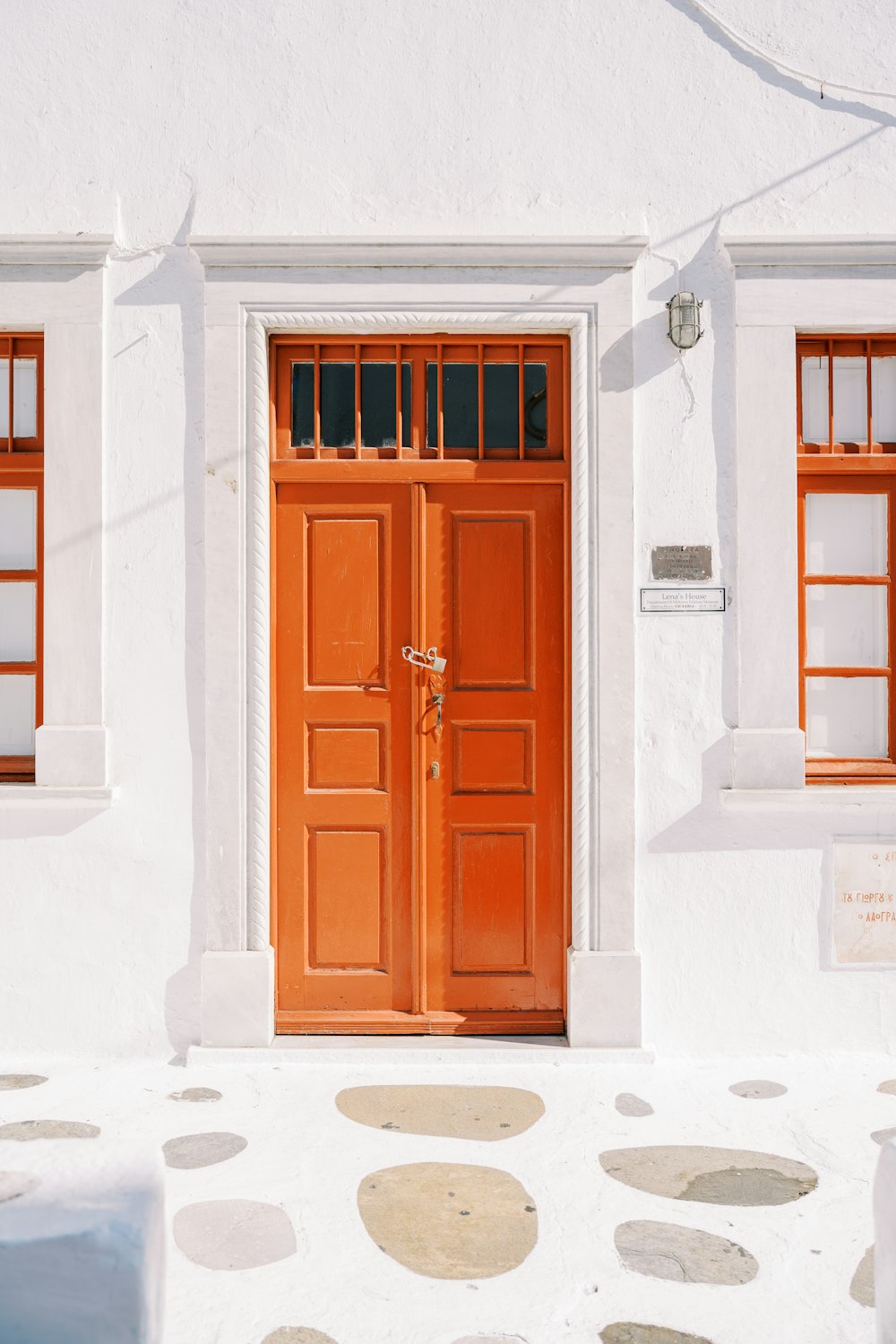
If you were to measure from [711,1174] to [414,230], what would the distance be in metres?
3.75

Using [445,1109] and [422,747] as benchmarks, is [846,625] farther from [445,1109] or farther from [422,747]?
[445,1109]

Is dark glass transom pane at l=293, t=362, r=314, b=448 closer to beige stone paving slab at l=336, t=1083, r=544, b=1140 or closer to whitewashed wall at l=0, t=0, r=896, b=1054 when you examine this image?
whitewashed wall at l=0, t=0, r=896, b=1054

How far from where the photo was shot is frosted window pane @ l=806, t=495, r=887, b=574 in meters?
4.59

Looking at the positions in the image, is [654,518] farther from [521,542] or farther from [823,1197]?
[823,1197]

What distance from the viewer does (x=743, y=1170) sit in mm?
3344

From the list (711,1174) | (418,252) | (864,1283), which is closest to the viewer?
(864,1283)

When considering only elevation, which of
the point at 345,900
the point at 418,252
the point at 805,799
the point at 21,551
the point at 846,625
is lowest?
the point at 345,900

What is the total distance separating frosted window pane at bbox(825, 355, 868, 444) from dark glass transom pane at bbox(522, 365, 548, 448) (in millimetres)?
1297

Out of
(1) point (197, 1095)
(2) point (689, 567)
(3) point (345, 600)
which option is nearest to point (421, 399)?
(3) point (345, 600)

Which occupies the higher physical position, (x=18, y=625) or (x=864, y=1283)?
(x=18, y=625)

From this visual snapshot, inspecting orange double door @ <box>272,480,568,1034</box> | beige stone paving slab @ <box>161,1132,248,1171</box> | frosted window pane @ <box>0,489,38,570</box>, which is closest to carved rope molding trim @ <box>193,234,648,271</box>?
orange double door @ <box>272,480,568,1034</box>

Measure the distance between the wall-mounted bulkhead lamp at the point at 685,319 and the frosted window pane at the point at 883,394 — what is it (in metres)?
0.91

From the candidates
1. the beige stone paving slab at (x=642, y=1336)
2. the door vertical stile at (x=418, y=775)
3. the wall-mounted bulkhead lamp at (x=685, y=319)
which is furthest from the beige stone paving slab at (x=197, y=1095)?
the wall-mounted bulkhead lamp at (x=685, y=319)

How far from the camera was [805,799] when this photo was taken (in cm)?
433
